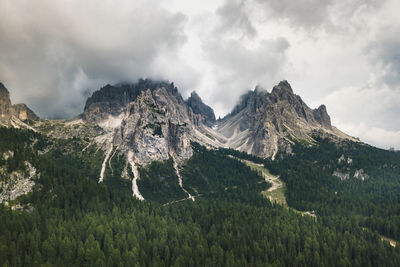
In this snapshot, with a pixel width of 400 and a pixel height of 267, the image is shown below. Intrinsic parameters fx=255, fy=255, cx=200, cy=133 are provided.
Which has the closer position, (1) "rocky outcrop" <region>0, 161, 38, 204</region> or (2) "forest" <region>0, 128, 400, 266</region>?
(2) "forest" <region>0, 128, 400, 266</region>

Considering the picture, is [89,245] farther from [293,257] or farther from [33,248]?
[293,257]

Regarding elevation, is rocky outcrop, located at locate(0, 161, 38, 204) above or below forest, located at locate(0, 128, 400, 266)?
above

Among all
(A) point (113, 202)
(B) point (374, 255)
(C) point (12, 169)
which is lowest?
(B) point (374, 255)

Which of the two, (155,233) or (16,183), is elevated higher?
(16,183)

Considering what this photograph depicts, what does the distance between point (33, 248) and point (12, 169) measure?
62.9m

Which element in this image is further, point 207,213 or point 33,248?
point 207,213

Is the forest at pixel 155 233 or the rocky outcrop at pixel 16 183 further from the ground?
the rocky outcrop at pixel 16 183

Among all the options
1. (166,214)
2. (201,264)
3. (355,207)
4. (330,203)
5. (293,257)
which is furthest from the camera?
(330,203)

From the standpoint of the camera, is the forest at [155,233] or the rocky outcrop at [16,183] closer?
the forest at [155,233]

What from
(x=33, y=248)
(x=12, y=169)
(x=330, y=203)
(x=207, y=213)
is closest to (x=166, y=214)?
(x=207, y=213)

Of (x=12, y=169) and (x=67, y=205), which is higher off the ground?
(x=12, y=169)

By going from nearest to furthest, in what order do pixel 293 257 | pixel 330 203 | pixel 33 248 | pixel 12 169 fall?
pixel 33 248
pixel 293 257
pixel 12 169
pixel 330 203

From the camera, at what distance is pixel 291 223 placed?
13312cm

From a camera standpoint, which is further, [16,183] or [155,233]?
[16,183]
